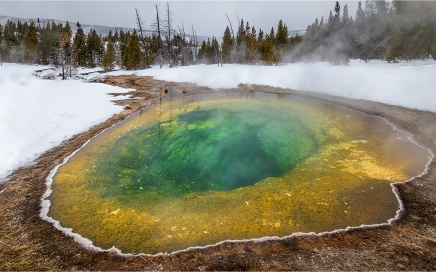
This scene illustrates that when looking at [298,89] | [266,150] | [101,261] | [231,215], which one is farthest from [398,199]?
[298,89]

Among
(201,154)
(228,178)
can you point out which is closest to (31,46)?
(201,154)

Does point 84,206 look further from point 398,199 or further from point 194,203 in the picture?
point 398,199

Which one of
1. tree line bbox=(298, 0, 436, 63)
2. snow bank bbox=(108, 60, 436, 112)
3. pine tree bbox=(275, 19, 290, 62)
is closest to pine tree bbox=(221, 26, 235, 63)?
pine tree bbox=(275, 19, 290, 62)

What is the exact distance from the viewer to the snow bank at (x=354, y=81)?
581 inches

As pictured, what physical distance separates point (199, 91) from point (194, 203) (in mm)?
15291

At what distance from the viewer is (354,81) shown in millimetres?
18422

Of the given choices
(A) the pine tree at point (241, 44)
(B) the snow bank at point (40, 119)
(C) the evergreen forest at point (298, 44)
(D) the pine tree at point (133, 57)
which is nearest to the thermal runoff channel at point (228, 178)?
(B) the snow bank at point (40, 119)

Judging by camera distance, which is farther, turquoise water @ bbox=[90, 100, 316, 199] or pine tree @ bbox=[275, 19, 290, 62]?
pine tree @ bbox=[275, 19, 290, 62]

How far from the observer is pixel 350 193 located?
6.79 metres

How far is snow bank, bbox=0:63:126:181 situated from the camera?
9.03m

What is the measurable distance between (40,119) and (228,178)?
9.40 m

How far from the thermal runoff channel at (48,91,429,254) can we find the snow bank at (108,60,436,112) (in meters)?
3.62

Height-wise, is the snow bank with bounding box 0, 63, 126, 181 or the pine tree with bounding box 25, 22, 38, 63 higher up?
the pine tree with bounding box 25, 22, 38, 63

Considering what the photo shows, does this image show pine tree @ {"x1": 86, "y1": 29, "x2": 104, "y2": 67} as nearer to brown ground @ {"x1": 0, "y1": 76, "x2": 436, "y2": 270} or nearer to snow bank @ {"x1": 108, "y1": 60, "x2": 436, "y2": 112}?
snow bank @ {"x1": 108, "y1": 60, "x2": 436, "y2": 112}
